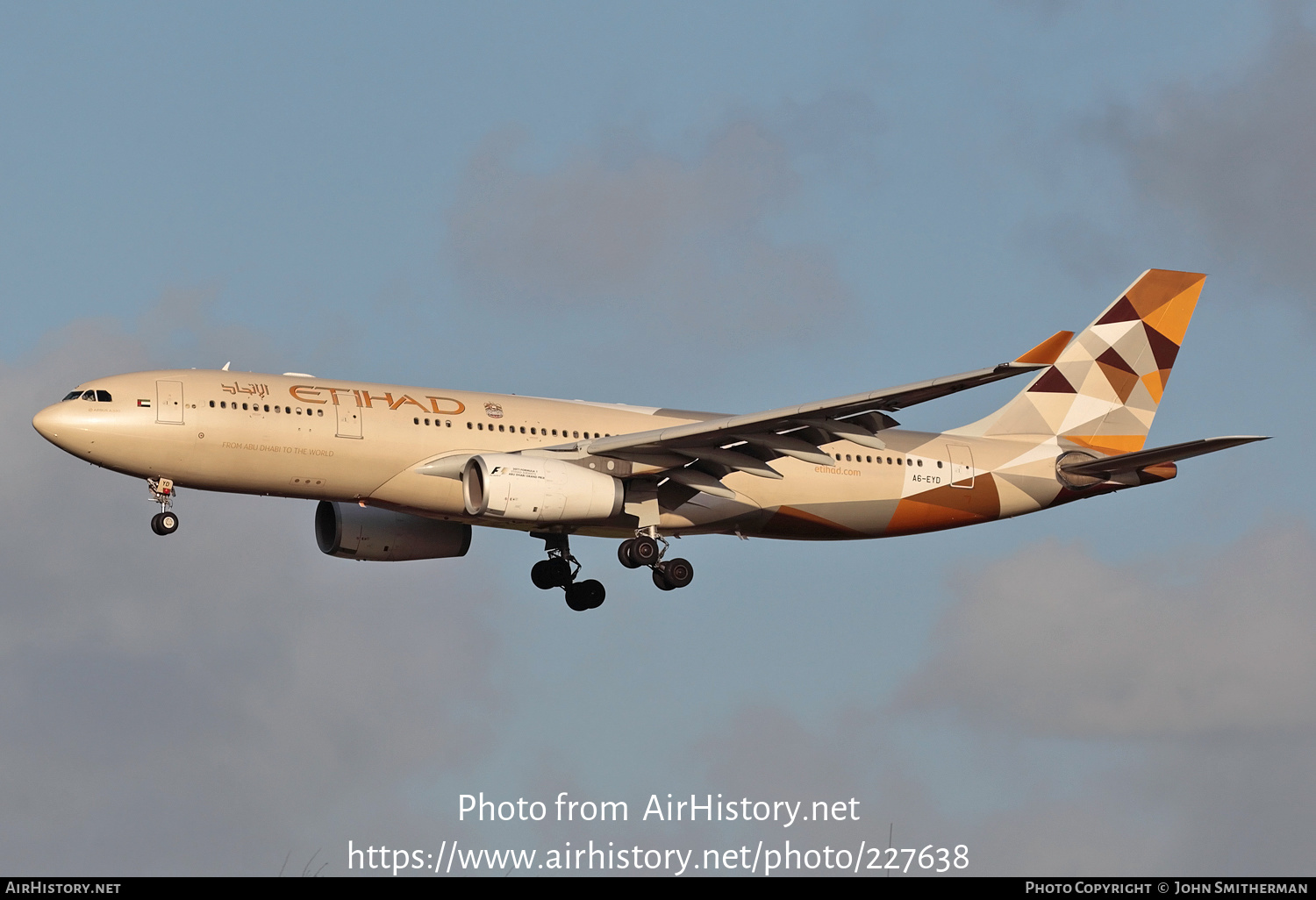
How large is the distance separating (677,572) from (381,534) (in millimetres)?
8221

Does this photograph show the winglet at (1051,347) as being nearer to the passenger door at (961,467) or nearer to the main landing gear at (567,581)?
the passenger door at (961,467)

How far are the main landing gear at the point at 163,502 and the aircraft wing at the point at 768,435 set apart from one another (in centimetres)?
963

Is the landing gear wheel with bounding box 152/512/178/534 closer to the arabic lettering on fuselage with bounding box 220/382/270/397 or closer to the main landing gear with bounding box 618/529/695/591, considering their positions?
the arabic lettering on fuselage with bounding box 220/382/270/397

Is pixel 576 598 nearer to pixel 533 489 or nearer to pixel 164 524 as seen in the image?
pixel 533 489

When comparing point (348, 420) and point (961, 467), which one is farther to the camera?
point (961, 467)

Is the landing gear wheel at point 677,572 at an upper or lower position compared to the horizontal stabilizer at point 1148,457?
lower

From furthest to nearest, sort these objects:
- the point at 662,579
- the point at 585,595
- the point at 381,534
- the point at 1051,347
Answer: the point at 585,595
the point at 381,534
the point at 662,579
the point at 1051,347

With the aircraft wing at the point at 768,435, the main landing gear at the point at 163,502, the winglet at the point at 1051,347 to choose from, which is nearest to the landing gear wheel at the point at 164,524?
the main landing gear at the point at 163,502

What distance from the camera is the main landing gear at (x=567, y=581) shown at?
48.3m

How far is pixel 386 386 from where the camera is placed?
4272 cm

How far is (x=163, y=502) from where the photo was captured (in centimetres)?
4100

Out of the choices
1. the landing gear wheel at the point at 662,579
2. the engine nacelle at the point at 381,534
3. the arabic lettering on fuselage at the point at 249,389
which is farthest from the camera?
the engine nacelle at the point at 381,534

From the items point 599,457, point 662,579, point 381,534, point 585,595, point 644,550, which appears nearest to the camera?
point 599,457

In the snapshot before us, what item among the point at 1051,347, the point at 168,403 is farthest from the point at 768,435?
the point at 168,403
